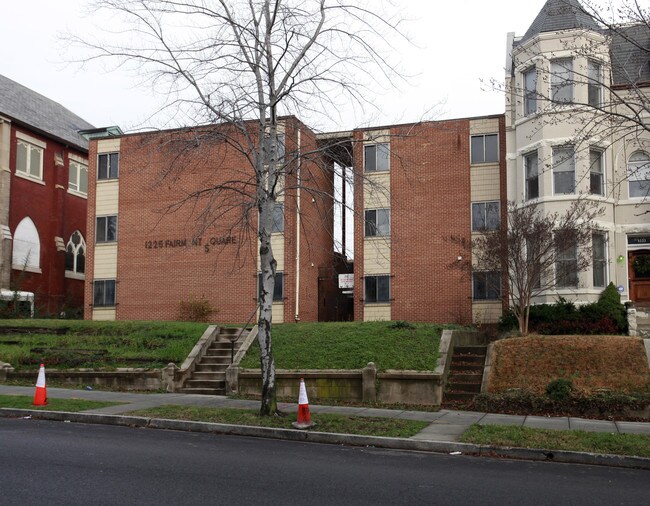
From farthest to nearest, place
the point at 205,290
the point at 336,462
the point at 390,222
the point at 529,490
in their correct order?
the point at 205,290
the point at 390,222
the point at 336,462
the point at 529,490

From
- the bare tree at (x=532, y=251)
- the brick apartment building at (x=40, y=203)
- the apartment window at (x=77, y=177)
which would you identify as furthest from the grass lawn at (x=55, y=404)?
the apartment window at (x=77, y=177)

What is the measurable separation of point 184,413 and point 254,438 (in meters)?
2.24

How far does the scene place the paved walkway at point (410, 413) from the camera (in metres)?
12.1

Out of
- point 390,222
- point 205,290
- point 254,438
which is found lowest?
point 254,438

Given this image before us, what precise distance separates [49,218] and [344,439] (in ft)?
95.8

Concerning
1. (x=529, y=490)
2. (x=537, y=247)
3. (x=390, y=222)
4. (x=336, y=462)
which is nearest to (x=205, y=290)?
(x=390, y=222)

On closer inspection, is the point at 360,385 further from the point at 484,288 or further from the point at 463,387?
the point at 484,288

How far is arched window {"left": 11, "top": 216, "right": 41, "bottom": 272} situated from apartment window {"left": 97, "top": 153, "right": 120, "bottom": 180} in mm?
6264

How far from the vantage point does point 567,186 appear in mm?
22609

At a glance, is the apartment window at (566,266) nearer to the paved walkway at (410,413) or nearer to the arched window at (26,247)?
the paved walkway at (410,413)

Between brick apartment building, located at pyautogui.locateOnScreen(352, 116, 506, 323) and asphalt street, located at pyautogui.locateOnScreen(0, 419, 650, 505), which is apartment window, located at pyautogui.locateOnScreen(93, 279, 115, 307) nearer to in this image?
brick apartment building, located at pyautogui.locateOnScreen(352, 116, 506, 323)

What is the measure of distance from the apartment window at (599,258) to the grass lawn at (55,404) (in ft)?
50.8

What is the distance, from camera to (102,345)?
2097 centimetres

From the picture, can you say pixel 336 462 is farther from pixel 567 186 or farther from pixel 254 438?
pixel 567 186
